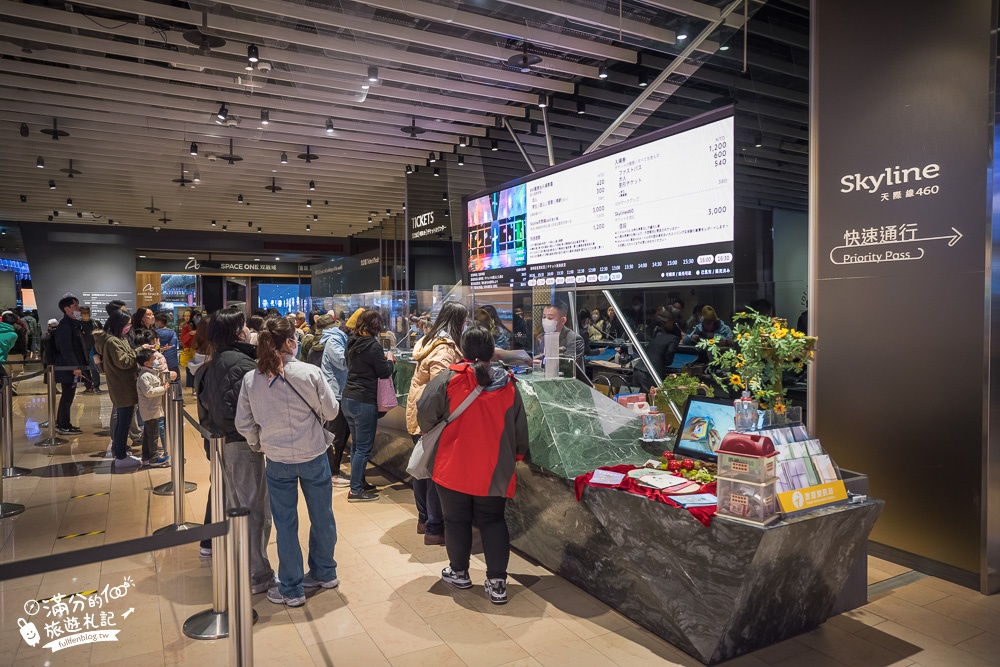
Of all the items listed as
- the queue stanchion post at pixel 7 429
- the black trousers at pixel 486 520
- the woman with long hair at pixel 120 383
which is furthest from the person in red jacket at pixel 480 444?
the queue stanchion post at pixel 7 429

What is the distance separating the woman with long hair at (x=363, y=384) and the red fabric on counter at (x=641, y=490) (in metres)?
2.19

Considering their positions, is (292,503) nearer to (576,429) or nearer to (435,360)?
(435,360)

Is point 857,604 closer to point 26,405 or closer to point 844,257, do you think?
point 844,257

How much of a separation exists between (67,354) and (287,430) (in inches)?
260

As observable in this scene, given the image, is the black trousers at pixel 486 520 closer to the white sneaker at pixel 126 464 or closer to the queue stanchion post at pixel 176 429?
the queue stanchion post at pixel 176 429

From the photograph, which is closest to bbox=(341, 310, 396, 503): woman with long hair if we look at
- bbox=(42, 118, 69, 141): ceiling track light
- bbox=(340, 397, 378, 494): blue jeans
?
bbox=(340, 397, 378, 494): blue jeans

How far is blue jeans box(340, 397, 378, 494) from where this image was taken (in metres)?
5.07

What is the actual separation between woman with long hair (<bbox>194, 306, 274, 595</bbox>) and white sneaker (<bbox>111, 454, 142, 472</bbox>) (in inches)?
135

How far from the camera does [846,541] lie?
9.45 feet

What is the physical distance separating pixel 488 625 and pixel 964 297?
3.06 metres

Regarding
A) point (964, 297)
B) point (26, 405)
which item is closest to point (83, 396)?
point (26, 405)

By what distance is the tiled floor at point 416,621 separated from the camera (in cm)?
286

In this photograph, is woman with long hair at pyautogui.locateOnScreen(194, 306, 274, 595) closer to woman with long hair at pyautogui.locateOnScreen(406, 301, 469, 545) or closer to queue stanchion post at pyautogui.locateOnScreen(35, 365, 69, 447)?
woman with long hair at pyautogui.locateOnScreen(406, 301, 469, 545)

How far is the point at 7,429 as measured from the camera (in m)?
6.15
